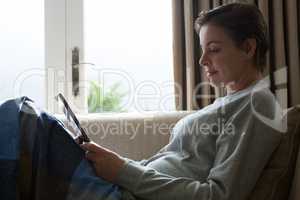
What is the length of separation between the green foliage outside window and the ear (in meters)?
1.06

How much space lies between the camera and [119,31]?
225 cm

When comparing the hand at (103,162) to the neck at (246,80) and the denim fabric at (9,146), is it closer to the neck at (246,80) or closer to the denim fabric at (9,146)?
the denim fabric at (9,146)

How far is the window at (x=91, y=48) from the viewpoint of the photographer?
2.21m

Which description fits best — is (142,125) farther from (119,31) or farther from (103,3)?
(103,3)

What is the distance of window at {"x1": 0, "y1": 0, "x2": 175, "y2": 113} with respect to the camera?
2.21 m

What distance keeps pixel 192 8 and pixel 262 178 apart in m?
1.19

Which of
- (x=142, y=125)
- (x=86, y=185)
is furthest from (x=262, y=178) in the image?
(x=142, y=125)

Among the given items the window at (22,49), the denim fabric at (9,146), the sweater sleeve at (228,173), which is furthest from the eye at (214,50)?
the window at (22,49)

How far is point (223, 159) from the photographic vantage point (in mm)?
1060

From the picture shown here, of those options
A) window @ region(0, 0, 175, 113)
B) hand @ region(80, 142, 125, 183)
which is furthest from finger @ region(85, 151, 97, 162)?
window @ region(0, 0, 175, 113)

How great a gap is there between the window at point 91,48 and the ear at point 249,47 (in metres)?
0.94

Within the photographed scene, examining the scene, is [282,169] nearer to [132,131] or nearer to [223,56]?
[223,56]

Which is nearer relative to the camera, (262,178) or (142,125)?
(262,178)

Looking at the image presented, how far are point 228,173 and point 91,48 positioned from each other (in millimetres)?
1447
